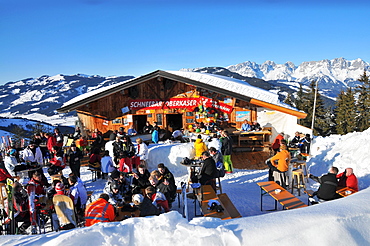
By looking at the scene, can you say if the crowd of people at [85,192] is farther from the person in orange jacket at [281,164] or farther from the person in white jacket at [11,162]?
the person in orange jacket at [281,164]

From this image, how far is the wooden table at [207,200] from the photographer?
5.17 m

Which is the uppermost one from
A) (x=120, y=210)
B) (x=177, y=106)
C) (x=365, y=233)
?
(x=177, y=106)

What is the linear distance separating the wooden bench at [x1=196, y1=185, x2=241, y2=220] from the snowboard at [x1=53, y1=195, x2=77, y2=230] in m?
2.57

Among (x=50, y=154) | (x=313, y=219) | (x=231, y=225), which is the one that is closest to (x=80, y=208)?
(x=231, y=225)

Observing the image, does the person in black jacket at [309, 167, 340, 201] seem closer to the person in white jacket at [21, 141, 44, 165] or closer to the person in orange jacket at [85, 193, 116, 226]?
the person in orange jacket at [85, 193, 116, 226]

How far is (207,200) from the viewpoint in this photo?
5879mm

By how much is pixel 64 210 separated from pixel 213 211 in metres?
2.90

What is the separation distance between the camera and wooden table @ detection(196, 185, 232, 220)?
17.0ft

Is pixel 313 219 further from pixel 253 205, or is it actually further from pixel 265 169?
pixel 265 169

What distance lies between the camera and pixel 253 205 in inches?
278

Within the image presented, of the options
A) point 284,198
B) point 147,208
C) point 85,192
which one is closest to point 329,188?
point 284,198

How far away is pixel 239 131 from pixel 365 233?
436 inches

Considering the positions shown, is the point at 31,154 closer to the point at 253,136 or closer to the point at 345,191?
the point at 345,191

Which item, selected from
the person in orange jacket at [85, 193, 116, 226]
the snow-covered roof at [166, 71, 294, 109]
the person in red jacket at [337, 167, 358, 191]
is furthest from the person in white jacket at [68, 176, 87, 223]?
the snow-covered roof at [166, 71, 294, 109]
